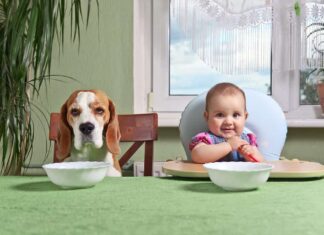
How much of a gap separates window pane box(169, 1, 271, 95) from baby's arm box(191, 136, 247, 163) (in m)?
1.10

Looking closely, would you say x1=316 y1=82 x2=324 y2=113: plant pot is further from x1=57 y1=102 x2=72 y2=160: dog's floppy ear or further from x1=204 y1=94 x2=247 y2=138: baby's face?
x1=57 y1=102 x2=72 y2=160: dog's floppy ear

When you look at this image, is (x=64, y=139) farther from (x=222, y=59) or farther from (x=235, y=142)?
(x=222, y=59)

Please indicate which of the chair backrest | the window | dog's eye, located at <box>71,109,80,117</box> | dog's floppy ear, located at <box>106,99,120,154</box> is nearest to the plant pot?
the window

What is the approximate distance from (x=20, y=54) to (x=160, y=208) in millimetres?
1244

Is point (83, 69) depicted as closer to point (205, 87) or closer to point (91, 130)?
point (205, 87)

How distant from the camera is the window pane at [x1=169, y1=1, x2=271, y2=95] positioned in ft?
7.71

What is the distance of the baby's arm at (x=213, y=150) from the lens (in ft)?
4.22

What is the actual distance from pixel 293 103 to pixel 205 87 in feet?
1.49

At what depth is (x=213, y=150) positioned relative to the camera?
4.25ft

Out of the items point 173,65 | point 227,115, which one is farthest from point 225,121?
point 173,65

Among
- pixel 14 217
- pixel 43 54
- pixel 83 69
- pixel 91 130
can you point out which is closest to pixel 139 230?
pixel 14 217

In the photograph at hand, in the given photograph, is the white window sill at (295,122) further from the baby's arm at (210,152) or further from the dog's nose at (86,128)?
the dog's nose at (86,128)

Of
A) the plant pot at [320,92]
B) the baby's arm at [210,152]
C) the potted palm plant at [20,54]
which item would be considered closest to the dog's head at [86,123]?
the baby's arm at [210,152]

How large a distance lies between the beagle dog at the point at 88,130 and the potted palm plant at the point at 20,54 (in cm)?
61
